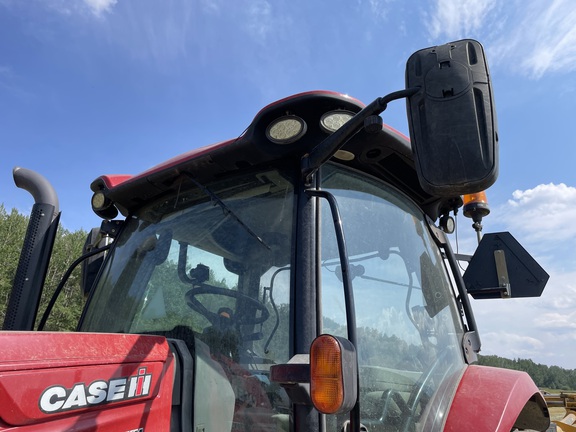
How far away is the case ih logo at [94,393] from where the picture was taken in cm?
130

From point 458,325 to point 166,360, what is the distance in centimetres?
155

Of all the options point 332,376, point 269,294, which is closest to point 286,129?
point 269,294

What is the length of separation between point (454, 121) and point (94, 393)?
1350mm

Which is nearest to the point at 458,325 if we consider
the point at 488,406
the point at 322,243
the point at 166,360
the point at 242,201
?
the point at 488,406

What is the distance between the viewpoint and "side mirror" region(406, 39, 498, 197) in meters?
1.42

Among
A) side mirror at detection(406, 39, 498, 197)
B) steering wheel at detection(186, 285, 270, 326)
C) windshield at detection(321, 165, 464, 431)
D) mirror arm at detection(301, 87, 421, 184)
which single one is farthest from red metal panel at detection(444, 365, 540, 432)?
mirror arm at detection(301, 87, 421, 184)

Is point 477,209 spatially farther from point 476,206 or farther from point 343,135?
point 343,135

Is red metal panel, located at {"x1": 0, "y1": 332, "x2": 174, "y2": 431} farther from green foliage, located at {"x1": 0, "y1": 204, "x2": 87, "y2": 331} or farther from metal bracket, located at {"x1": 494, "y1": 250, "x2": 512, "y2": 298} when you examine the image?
green foliage, located at {"x1": 0, "y1": 204, "x2": 87, "y2": 331}

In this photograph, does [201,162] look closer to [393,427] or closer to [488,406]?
[393,427]

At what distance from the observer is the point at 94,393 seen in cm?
140

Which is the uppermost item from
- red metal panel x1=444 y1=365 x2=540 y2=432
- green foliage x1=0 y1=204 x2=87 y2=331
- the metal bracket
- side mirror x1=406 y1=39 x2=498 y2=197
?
green foliage x1=0 y1=204 x2=87 y2=331

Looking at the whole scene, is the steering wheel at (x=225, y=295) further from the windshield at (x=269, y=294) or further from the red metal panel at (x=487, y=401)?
the red metal panel at (x=487, y=401)

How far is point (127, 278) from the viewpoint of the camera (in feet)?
7.45

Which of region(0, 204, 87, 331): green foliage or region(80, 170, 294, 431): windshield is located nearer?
region(80, 170, 294, 431): windshield
